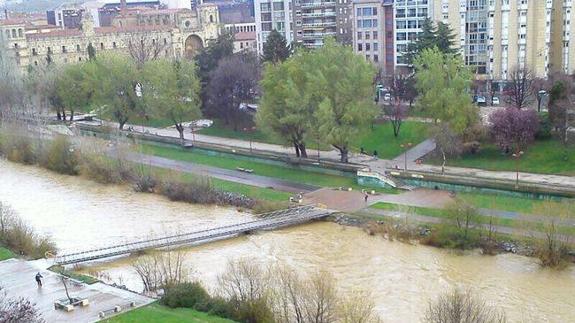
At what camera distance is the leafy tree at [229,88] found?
4844 centimetres

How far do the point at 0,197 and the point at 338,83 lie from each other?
58.7ft

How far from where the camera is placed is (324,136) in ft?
120

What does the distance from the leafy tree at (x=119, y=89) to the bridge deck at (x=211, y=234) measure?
77.2ft

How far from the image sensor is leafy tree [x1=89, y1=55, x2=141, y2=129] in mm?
51250

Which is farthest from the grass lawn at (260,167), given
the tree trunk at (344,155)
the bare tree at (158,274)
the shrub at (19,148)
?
the bare tree at (158,274)

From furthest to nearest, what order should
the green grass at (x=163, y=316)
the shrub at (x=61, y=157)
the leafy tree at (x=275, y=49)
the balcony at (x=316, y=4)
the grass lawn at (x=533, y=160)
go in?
1. the balcony at (x=316, y=4)
2. the leafy tree at (x=275, y=49)
3. the shrub at (x=61, y=157)
4. the grass lawn at (x=533, y=160)
5. the green grass at (x=163, y=316)

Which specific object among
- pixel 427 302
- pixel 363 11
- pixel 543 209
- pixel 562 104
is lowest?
pixel 427 302

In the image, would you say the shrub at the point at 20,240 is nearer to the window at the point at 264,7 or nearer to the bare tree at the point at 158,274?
the bare tree at the point at 158,274

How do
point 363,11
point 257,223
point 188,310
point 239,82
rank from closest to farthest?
point 188,310 < point 257,223 < point 239,82 < point 363,11

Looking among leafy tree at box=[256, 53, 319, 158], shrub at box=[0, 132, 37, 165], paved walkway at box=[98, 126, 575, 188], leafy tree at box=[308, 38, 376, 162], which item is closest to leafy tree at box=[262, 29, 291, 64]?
paved walkway at box=[98, 126, 575, 188]

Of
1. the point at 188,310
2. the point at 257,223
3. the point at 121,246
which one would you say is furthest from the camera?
the point at 257,223

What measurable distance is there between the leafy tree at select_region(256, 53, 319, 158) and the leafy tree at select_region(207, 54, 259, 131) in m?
8.69

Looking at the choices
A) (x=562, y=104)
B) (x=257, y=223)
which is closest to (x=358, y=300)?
(x=257, y=223)

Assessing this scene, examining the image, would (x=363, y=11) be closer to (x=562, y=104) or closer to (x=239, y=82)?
(x=239, y=82)
